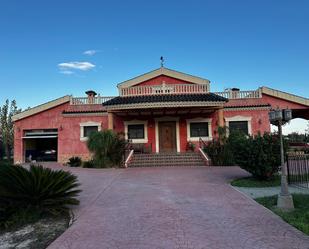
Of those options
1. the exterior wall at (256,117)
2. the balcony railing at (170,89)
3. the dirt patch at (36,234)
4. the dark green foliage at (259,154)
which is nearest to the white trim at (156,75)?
the balcony railing at (170,89)

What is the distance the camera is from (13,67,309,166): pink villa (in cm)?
2044

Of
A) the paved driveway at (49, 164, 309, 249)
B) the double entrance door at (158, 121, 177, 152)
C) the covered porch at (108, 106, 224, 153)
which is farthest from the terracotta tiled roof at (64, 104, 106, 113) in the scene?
the paved driveway at (49, 164, 309, 249)

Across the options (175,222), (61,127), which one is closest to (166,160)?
(61,127)

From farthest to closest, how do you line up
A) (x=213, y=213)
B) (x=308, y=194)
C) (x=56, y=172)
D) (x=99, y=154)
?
(x=99, y=154), (x=308, y=194), (x=56, y=172), (x=213, y=213)

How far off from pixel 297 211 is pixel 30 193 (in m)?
6.23

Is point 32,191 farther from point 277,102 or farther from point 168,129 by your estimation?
point 277,102

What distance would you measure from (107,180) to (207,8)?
10.0 meters

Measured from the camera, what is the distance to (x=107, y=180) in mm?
11484

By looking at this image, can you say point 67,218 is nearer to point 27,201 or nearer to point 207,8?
point 27,201

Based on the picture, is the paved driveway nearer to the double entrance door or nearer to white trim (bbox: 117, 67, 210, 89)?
the double entrance door

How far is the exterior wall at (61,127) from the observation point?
21656 millimetres

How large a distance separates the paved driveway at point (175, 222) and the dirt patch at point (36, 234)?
1.16 feet

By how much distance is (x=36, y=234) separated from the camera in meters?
5.55

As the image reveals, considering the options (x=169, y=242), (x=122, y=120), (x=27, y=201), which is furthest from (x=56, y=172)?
(x=122, y=120)
